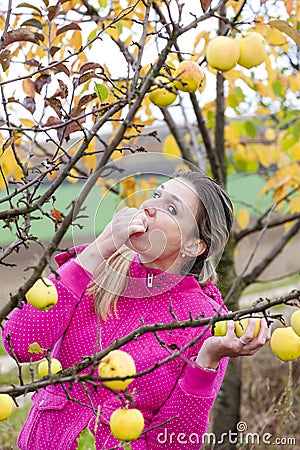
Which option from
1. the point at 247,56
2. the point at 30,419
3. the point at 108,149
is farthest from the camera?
the point at 30,419

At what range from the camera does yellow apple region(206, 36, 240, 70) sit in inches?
42.2

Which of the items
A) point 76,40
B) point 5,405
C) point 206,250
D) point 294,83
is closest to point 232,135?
point 294,83

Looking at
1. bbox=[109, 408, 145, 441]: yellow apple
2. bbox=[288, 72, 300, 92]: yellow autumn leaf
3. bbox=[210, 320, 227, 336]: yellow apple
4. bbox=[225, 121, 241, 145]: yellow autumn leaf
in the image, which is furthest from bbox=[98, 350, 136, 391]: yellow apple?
bbox=[225, 121, 241, 145]: yellow autumn leaf

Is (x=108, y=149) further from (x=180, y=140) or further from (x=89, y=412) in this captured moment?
(x=180, y=140)

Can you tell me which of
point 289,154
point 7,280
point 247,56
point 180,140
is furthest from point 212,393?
point 7,280

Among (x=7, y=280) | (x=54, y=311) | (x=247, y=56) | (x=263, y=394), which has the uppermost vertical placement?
(x=7, y=280)

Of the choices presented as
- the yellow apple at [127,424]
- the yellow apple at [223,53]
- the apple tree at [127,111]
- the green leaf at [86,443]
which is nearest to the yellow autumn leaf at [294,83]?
the apple tree at [127,111]

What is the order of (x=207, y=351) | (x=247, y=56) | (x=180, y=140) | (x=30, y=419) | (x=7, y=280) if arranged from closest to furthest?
(x=247, y=56), (x=207, y=351), (x=30, y=419), (x=180, y=140), (x=7, y=280)

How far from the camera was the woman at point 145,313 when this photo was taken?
1419 millimetres

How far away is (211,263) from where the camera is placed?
1.55 metres

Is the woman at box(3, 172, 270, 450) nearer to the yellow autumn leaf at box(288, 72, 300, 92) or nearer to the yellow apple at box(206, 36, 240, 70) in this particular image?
the yellow apple at box(206, 36, 240, 70)

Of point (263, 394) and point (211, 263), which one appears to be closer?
point (211, 263)

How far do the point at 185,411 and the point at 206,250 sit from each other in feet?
1.01

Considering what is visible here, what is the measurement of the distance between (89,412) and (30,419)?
167 mm
